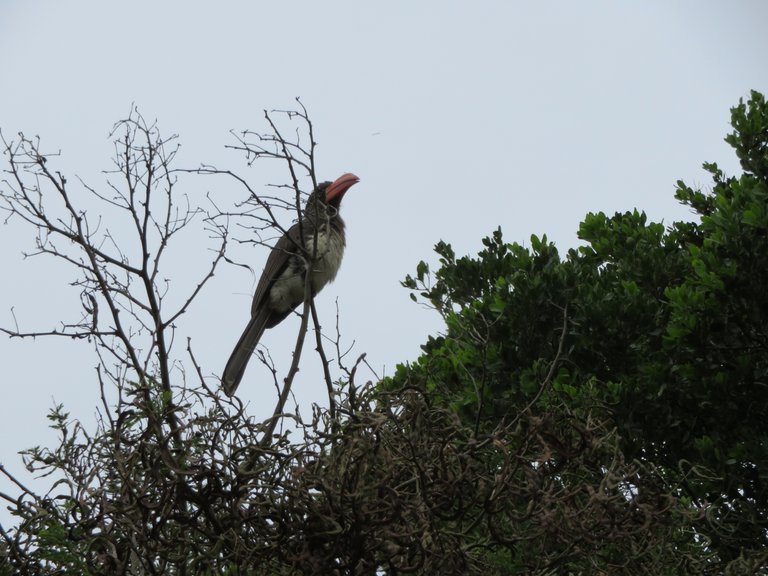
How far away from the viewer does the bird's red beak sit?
738 cm

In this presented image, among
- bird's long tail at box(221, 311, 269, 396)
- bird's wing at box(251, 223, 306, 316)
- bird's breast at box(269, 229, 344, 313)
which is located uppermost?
bird's wing at box(251, 223, 306, 316)

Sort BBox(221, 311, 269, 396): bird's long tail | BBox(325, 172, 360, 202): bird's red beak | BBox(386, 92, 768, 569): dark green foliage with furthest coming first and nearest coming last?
BBox(325, 172, 360, 202): bird's red beak < BBox(221, 311, 269, 396): bird's long tail < BBox(386, 92, 768, 569): dark green foliage

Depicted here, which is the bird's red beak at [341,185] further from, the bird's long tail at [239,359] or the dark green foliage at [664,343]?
the dark green foliage at [664,343]

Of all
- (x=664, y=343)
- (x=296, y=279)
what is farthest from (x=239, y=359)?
(x=664, y=343)

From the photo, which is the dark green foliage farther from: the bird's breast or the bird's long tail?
the bird's breast

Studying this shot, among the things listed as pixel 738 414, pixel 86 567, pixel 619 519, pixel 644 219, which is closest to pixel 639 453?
pixel 738 414

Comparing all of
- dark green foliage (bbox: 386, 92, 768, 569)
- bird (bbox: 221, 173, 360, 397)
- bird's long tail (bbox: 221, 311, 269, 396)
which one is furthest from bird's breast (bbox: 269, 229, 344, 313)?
dark green foliage (bbox: 386, 92, 768, 569)

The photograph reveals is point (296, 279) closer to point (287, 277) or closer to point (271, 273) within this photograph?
point (287, 277)

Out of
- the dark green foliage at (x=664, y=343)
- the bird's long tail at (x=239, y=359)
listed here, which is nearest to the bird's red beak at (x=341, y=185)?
the bird's long tail at (x=239, y=359)

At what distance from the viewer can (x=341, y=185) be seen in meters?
7.48

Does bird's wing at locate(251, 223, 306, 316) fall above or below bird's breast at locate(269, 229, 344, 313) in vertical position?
above

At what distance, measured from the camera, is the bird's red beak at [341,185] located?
291 inches

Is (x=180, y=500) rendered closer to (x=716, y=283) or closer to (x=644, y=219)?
(x=716, y=283)

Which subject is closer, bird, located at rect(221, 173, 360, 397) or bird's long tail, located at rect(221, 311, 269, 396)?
bird's long tail, located at rect(221, 311, 269, 396)
